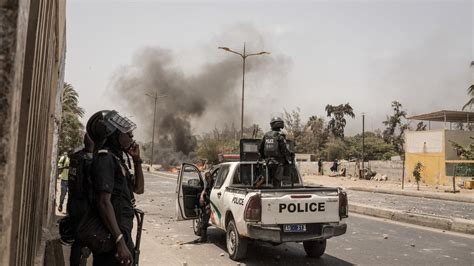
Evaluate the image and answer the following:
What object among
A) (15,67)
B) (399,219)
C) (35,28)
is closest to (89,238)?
(35,28)

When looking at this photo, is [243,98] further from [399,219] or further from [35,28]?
[35,28]

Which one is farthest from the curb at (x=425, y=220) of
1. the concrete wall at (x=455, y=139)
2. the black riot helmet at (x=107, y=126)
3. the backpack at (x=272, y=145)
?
the concrete wall at (x=455, y=139)

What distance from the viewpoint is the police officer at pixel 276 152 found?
7.32 meters

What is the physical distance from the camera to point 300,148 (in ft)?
251

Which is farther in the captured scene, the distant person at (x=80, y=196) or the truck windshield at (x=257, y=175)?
the truck windshield at (x=257, y=175)

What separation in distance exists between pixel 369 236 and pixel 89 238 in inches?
287

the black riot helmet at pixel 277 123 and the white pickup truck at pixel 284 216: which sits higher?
the black riot helmet at pixel 277 123

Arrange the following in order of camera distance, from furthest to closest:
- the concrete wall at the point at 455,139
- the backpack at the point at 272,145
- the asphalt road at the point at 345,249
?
the concrete wall at the point at 455,139, the backpack at the point at 272,145, the asphalt road at the point at 345,249

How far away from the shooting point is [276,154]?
7.32 meters

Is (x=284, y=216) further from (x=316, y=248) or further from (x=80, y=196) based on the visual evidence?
(x=80, y=196)

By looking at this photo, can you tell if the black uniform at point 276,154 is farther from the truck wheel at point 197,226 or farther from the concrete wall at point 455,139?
the concrete wall at point 455,139

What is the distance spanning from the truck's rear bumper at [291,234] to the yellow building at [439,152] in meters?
26.2

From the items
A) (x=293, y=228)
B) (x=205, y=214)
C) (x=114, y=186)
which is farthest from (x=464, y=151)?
(x=114, y=186)

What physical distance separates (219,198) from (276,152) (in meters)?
1.32
